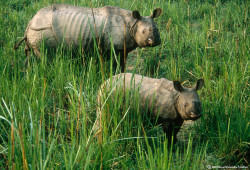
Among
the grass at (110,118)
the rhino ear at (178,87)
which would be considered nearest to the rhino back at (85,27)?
the grass at (110,118)

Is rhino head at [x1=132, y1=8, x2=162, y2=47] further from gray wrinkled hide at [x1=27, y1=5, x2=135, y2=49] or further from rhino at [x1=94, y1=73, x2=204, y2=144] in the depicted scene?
rhino at [x1=94, y1=73, x2=204, y2=144]

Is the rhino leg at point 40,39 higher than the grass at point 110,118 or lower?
higher

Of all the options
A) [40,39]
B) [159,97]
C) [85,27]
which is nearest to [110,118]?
[159,97]

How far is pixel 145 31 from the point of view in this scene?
522 cm

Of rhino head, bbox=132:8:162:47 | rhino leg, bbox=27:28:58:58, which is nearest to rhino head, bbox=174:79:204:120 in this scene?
rhino head, bbox=132:8:162:47

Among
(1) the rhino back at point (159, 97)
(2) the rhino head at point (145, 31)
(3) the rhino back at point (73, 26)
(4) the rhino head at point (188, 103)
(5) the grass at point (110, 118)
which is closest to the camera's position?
(5) the grass at point (110, 118)

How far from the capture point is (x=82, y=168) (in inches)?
101

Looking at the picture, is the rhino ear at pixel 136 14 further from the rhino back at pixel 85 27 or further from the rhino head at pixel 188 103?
the rhino head at pixel 188 103

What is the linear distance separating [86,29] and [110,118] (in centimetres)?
222

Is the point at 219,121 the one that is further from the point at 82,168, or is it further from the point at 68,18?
the point at 68,18

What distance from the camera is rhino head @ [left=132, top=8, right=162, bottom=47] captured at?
5199mm

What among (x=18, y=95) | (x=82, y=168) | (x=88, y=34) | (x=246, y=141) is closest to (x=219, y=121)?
(x=246, y=141)

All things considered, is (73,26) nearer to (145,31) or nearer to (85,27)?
(85,27)

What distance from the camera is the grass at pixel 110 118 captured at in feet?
8.68
